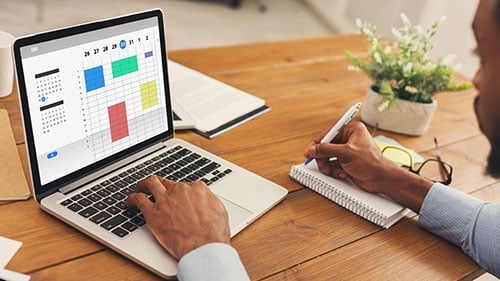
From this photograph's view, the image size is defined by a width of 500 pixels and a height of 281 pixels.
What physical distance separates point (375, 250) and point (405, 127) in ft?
1.76

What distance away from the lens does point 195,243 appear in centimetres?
86

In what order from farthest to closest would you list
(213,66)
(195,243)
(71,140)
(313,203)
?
(213,66) < (313,203) < (71,140) < (195,243)

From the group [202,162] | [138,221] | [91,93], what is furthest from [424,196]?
[91,93]

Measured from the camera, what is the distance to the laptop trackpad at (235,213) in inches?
38.3

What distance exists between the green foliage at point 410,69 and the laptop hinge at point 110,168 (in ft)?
1.95

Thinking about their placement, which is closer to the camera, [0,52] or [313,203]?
[313,203]

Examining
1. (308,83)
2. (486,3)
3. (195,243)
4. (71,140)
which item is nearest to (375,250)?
(195,243)

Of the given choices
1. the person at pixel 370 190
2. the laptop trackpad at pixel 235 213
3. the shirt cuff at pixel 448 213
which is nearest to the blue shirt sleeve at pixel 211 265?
the person at pixel 370 190

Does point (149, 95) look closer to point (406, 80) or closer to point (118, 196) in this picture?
point (118, 196)

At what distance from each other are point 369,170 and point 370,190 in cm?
4

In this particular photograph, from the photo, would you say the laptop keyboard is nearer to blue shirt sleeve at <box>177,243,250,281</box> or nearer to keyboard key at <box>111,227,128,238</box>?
keyboard key at <box>111,227,128,238</box>

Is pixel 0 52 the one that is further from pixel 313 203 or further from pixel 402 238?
pixel 402 238

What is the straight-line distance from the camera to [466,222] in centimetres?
106

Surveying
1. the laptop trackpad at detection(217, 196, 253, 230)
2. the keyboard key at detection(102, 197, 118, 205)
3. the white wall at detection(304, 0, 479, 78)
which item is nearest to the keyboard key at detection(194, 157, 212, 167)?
the laptop trackpad at detection(217, 196, 253, 230)
